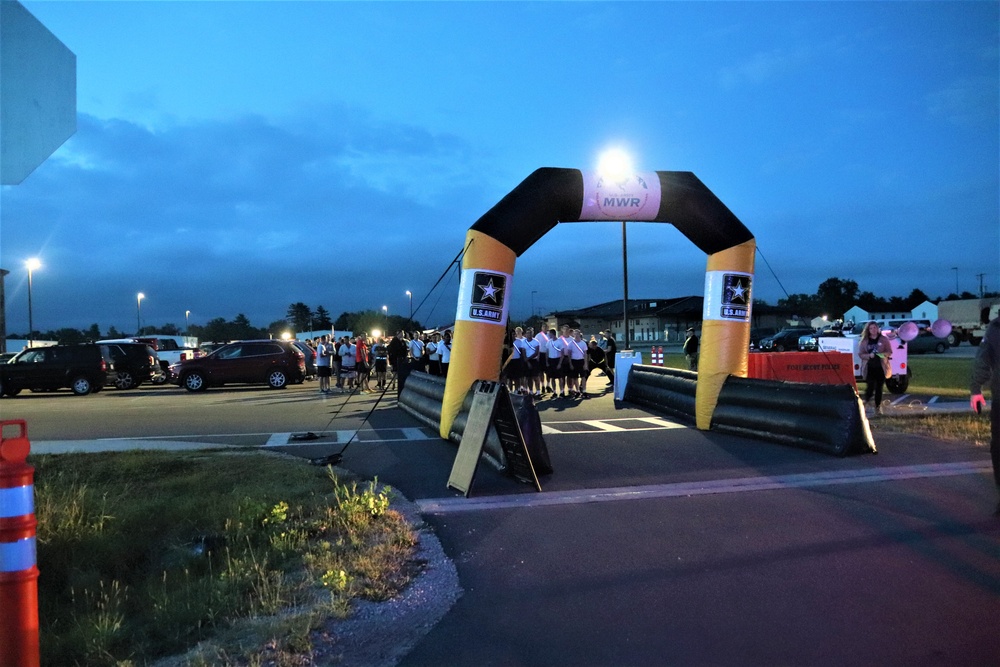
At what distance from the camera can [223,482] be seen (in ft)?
24.7

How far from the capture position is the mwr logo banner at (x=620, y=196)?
33.2ft

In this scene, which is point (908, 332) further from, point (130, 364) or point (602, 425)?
point (130, 364)

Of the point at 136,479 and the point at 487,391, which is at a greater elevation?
the point at 487,391

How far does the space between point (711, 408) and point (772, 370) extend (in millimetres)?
4117

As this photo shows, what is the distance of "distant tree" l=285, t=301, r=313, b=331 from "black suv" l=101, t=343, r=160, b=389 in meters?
71.9

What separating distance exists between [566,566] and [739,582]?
3.80 ft

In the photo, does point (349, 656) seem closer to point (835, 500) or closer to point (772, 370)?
point (835, 500)

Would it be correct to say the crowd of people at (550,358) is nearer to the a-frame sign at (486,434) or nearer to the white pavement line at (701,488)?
the a-frame sign at (486,434)

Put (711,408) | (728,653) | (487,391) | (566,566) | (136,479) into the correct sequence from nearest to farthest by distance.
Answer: (728,653) < (566,566) < (487,391) < (136,479) < (711,408)

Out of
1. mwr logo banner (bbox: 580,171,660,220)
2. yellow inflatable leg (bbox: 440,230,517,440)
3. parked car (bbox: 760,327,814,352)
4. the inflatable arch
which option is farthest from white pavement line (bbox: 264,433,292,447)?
parked car (bbox: 760,327,814,352)

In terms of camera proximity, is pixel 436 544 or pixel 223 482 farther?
pixel 223 482

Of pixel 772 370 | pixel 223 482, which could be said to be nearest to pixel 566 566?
pixel 223 482

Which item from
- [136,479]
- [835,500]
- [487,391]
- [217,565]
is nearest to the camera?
[217,565]

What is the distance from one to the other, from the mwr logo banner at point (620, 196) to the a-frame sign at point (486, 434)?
408cm
